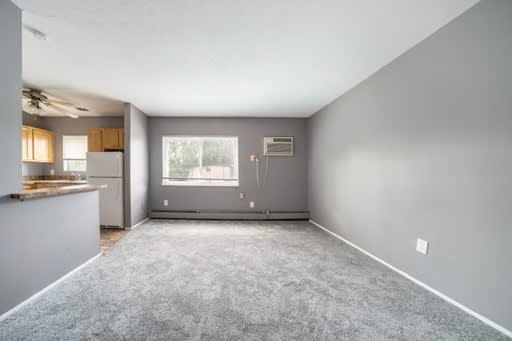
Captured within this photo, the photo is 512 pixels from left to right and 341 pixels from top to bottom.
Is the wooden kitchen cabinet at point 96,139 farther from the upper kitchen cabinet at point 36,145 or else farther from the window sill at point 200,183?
the window sill at point 200,183

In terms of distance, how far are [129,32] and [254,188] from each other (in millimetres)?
Result: 3775

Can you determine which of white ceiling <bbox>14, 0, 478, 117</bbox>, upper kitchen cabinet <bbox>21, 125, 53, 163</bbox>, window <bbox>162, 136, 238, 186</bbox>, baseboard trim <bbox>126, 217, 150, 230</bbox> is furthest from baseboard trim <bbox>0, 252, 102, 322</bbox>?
upper kitchen cabinet <bbox>21, 125, 53, 163</bbox>

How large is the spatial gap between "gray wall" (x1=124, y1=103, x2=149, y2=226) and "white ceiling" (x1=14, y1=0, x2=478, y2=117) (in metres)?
0.73

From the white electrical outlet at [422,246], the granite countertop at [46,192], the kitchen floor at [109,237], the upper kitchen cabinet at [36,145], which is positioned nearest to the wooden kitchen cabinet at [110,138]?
the upper kitchen cabinet at [36,145]

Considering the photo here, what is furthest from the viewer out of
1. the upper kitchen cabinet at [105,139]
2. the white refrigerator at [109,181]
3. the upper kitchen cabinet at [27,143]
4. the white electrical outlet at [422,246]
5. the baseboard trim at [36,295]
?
the upper kitchen cabinet at [105,139]

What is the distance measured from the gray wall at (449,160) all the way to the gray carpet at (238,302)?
1.02 ft

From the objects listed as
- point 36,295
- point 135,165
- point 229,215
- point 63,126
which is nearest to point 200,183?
point 229,215

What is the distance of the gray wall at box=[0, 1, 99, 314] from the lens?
1.71 metres

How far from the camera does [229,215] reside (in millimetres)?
5137

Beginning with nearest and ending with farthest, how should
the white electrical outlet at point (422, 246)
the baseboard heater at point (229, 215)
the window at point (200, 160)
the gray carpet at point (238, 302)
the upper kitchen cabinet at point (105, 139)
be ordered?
the gray carpet at point (238, 302)
the white electrical outlet at point (422, 246)
the upper kitchen cabinet at point (105, 139)
the baseboard heater at point (229, 215)
the window at point (200, 160)

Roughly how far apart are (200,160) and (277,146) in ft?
6.24

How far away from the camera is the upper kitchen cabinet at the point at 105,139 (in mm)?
4910

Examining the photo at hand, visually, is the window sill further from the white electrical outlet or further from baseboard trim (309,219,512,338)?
the white electrical outlet

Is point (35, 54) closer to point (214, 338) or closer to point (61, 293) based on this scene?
point (61, 293)
